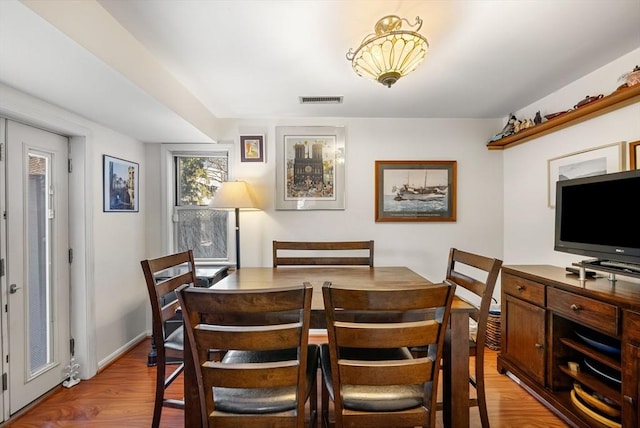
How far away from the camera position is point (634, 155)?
1.88 metres

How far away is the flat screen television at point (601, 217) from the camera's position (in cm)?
161

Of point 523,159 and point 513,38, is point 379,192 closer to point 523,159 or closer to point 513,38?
point 523,159

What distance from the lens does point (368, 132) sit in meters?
3.21

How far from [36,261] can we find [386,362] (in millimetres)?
2486

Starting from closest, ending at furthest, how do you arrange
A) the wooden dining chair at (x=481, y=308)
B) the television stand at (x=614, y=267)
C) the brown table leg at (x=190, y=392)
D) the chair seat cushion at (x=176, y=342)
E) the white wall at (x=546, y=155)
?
the brown table leg at (x=190, y=392), the wooden dining chair at (x=481, y=308), the television stand at (x=614, y=267), the chair seat cushion at (x=176, y=342), the white wall at (x=546, y=155)

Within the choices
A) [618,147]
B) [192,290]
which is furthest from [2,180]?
[618,147]

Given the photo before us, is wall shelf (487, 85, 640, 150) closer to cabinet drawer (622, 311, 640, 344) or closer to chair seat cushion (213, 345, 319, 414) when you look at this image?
cabinet drawer (622, 311, 640, 344)

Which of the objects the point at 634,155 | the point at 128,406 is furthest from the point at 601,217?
the point at 128,406

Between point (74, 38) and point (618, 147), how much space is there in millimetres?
3213

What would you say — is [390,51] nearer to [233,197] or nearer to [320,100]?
[320,100]

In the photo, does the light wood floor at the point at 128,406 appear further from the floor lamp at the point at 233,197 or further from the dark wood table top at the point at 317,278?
the floor lamp at the point at 233,197

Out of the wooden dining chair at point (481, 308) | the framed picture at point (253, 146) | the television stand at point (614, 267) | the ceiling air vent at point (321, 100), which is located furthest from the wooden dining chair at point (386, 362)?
the framed picture at point (253, 146)

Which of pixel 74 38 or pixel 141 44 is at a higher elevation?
pixel 141 44

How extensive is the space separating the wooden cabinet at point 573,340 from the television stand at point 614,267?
0.29 feet
